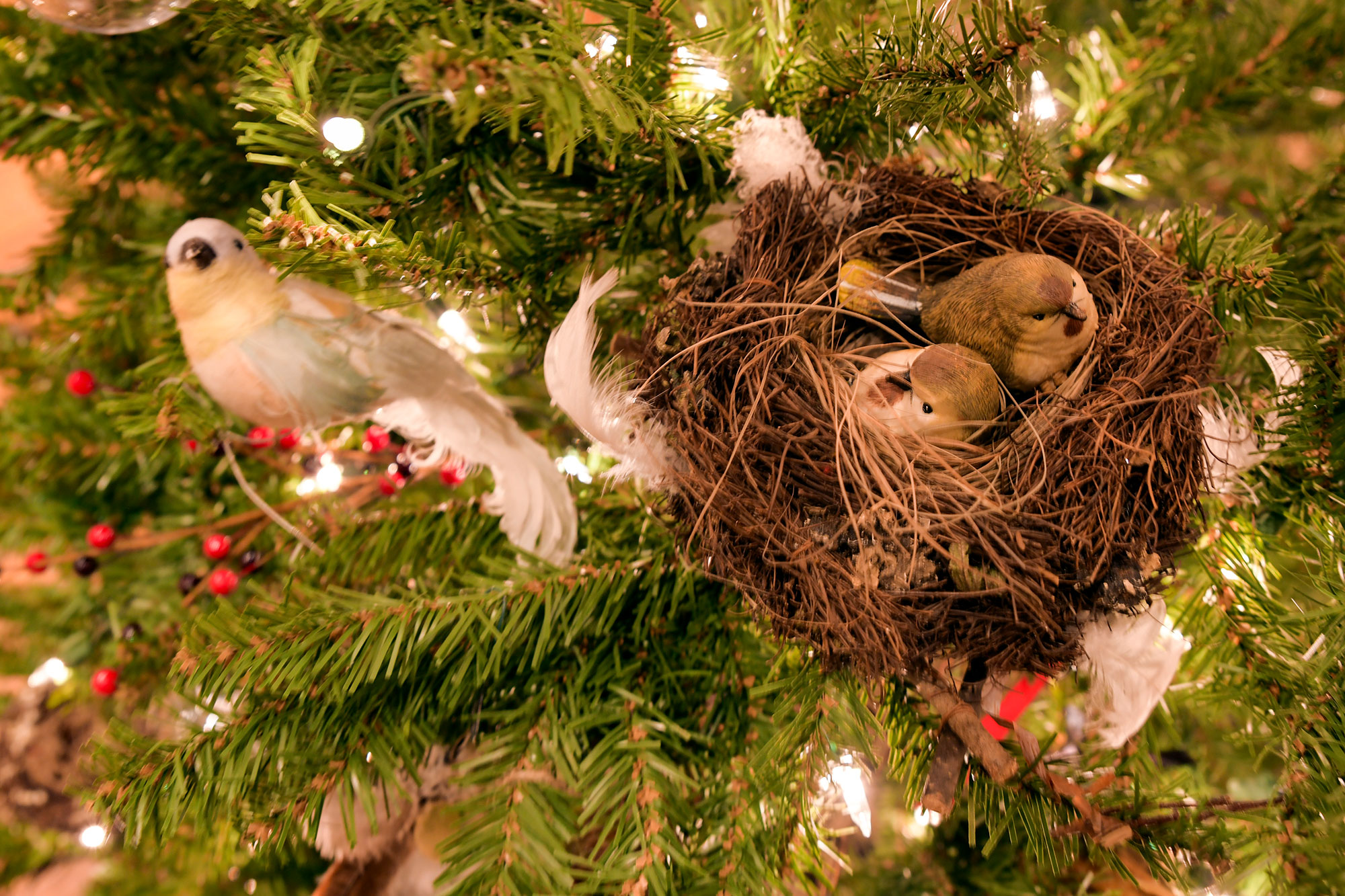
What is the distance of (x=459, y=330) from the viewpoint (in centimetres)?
104

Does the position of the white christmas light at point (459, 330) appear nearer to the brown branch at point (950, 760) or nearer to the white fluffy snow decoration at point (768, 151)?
the white fluffy snow decoration at point (768, 151)

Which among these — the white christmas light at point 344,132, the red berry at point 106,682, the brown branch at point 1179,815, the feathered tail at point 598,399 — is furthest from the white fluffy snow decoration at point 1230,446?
the red berry at point 106,682

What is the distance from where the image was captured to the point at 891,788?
1286mm

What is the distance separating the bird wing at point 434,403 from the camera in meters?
0.75

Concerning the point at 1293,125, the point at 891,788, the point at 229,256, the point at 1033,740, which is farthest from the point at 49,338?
the point at 1293,125

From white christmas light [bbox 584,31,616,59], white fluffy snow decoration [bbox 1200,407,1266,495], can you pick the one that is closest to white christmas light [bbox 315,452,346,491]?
white christmas light [bbox 584,31,616,59]

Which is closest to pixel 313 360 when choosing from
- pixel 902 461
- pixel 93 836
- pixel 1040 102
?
pixel 902 461

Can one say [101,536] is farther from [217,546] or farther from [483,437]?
[483,437]

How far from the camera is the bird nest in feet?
1.95

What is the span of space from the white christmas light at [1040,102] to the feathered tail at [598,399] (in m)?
0.45

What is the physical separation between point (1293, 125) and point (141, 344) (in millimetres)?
2046

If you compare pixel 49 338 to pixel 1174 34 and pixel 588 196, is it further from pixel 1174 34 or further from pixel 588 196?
pixel 1174 34

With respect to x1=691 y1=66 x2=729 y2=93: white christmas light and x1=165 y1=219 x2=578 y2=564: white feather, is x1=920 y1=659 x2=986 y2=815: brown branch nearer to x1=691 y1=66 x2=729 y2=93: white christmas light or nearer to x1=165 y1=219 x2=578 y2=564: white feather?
x1=165 y1=219 x2=578 y2=564: white feather

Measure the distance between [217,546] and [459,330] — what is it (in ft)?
1.40
